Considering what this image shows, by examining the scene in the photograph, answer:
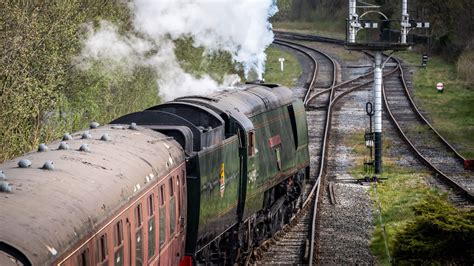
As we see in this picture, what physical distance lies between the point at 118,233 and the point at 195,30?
1729cm

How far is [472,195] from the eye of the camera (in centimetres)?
2175

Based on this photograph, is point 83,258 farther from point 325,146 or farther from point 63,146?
point 325,146

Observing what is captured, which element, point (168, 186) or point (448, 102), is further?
point (448, 102)

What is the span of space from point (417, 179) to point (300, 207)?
4.32 m

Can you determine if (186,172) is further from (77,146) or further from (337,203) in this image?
(337,203)

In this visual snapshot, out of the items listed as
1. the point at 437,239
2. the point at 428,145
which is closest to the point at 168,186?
the point at 437,239

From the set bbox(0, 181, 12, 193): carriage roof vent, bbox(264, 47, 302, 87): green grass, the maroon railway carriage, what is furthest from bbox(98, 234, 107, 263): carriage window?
bbox(264, 47, 302, 87): green grass

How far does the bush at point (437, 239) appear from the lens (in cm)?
1308

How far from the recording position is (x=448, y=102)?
40.3 m

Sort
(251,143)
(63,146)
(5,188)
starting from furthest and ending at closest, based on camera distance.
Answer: (251,143), (63,146), (5,188)

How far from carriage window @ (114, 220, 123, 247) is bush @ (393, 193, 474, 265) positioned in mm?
5299

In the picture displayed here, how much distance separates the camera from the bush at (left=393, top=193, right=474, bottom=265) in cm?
1308

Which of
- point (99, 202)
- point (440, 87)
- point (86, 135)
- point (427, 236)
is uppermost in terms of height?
point (86, 135)

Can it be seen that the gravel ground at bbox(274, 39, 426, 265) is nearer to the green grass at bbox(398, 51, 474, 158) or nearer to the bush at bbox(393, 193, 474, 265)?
the green grass at bbox(398, 51, 474, 158)
